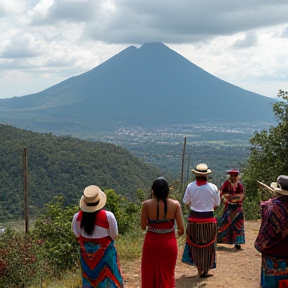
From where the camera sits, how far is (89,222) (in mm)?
4398

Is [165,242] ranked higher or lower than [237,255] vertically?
higher

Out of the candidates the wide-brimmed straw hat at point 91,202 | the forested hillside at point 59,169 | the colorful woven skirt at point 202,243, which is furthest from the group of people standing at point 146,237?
the forested hillside at point 59,169

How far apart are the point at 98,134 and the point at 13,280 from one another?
603 feet

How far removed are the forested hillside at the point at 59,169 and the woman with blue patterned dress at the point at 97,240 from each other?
3045 centimetres

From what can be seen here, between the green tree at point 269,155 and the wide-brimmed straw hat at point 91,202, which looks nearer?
the wide-brimmed straw hat at point 91,202

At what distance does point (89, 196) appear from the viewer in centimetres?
439

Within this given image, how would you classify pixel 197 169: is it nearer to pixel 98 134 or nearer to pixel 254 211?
pixel 254 211

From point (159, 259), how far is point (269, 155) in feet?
47.3

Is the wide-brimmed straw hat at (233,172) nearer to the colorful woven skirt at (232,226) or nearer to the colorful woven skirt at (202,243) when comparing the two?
the colorful woven skirt at (232,226)

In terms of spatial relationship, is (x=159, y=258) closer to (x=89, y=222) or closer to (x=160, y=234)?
(x=160, y=234)

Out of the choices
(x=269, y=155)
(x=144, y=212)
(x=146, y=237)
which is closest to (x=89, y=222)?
(x=144, y=212)

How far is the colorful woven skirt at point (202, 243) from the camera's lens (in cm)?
611

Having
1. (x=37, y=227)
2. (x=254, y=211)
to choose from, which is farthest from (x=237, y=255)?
(x=254, y=211)

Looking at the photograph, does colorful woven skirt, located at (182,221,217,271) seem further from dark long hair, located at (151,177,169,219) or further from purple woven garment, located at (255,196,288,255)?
purple woven garment, located at (255,196,288,255)
